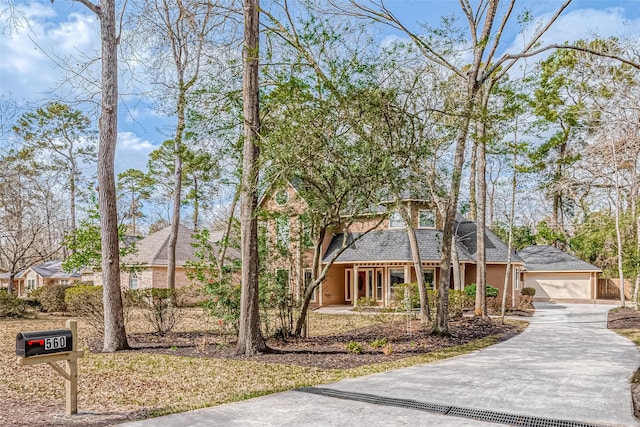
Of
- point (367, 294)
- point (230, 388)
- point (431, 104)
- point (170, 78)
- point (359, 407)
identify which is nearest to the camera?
Answer: point (359, 407)

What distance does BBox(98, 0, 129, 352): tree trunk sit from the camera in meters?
10.2

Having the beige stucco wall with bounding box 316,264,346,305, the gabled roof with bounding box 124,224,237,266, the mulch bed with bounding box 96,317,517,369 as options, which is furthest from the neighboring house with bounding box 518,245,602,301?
the gabled roof with bounding box 124,224,237,266

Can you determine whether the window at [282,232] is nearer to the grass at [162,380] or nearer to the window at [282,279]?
the window at [282,279]

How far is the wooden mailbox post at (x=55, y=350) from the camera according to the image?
16.2 ft

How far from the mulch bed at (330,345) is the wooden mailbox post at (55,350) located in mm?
3831

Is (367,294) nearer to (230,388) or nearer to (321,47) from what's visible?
(321,47)

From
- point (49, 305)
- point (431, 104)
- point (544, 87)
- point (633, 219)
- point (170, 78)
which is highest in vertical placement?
point (544, 87)

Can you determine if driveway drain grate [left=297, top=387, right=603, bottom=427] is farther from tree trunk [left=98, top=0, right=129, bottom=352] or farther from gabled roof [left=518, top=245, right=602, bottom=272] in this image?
gabled roof [left=518, top=245, right=602, bottom=272]

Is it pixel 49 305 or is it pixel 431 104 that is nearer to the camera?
pixel 431 104

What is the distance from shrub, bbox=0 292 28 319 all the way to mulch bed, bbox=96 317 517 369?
925 cm

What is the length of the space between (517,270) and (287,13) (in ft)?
68.6

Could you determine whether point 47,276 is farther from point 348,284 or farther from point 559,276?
point 559,276

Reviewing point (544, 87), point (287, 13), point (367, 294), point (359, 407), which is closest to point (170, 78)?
point (287, 13)

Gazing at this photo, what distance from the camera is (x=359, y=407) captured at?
5430 mm
